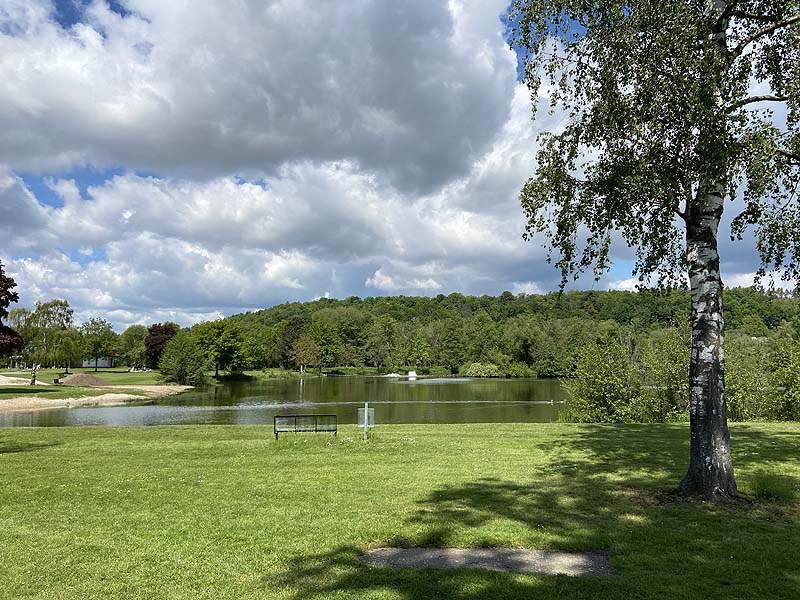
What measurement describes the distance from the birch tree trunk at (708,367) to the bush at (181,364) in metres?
71.3

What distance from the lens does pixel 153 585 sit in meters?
5.88

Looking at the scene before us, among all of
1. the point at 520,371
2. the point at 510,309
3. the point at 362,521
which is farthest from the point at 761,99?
the point at 510,309

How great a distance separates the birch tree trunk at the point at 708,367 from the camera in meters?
→ 9.23

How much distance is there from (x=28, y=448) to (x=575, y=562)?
16.2 metres

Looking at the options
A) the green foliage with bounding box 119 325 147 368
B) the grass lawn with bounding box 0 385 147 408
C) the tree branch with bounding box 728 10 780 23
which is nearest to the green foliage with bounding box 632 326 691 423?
the tree branch with bounding box 728 10 780 23

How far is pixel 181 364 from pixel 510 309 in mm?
115620

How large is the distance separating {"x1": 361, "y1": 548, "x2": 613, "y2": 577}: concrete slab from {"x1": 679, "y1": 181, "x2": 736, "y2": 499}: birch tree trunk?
3646 millimetres

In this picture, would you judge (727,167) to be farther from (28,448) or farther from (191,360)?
(191,360)

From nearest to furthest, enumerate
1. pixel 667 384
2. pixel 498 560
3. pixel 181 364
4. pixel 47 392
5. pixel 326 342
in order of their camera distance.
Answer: pixel 498 560 < pixel 667 384 < pixel 47 392 < pixel 181 364 < pixel 326 342

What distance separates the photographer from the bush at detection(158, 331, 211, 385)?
239ft

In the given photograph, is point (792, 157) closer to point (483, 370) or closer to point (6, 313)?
point (6, 313)

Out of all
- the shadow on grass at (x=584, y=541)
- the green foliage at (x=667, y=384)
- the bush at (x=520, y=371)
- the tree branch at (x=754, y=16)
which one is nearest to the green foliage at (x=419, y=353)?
the bush at (x=520, y=371)

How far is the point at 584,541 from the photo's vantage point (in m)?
7.18

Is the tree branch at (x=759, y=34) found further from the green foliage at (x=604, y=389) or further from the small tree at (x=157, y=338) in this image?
the small tree at (x=157, y=338)
